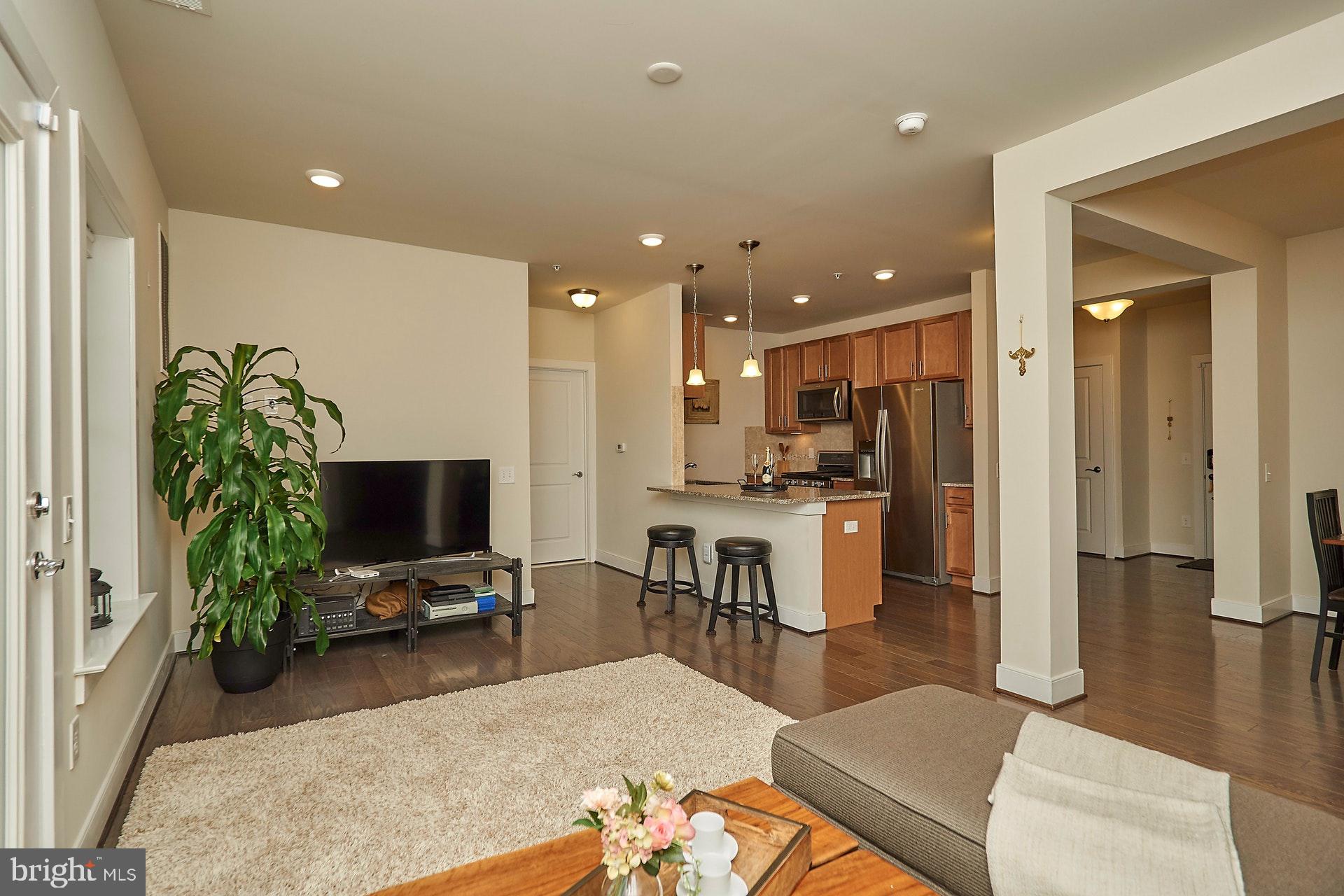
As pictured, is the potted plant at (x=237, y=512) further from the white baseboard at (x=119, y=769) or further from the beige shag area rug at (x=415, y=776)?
the beige shag area rug at (x=415, y=776)

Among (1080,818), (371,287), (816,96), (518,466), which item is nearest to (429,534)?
(518,466)

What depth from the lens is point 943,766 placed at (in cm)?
165

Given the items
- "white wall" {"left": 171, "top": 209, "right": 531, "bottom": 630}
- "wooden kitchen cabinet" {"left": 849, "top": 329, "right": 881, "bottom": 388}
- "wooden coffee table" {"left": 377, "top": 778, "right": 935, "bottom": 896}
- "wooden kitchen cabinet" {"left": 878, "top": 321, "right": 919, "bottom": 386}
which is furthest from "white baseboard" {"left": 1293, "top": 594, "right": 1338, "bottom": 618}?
"white wall" {"left": 171, "top": 209, "right": 531, "bottom": 630}

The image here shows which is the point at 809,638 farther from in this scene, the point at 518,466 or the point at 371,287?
the point at 371,287

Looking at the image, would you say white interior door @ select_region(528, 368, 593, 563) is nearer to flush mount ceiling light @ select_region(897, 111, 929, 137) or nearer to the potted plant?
the potted plant

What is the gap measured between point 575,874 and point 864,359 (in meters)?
6.21

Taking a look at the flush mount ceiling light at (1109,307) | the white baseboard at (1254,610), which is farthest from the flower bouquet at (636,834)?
the flush mount ceiling light at (1109,307)

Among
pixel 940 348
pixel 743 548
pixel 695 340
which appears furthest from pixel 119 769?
pixel 940 348

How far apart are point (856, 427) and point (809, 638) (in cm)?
291

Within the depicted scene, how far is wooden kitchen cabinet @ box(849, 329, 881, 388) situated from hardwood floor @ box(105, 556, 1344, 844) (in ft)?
7.68

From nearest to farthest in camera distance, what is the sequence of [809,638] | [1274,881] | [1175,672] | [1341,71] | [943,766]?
1. [1274,881]
2. [943,766]
3. [1341,71]
4. [1175,672]
5. [809,638]

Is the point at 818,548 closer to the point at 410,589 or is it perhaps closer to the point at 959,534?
the point at 959,534

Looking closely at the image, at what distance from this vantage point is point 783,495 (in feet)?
16.3

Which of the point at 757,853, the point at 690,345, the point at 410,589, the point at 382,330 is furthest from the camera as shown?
the point at 690,345
